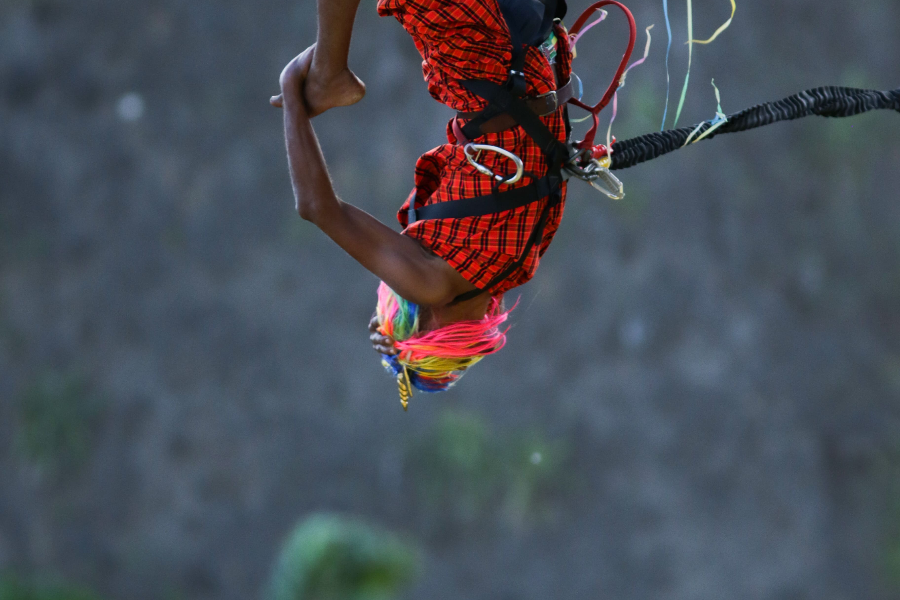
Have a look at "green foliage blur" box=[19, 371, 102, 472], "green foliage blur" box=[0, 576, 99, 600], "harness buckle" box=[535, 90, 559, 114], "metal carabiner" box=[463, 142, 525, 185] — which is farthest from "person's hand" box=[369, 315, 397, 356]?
"green foliage blur" box=[0, 576, 99, 600]

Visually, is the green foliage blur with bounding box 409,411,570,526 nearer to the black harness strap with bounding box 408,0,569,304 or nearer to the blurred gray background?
the blurred gray background

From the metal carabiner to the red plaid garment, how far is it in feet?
0.05

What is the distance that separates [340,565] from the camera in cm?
404

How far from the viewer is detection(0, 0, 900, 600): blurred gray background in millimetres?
4773

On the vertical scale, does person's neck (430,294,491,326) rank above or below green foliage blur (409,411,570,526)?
below

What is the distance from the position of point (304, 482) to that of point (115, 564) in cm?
109

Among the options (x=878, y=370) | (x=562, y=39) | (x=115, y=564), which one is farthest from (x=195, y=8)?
(x=878, y=370)

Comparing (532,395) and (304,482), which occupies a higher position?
(304,482)

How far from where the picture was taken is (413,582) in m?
Result: 4.66

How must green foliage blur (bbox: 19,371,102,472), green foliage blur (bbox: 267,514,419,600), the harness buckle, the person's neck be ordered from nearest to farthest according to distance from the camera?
the harness buckle, the person's neck, green foliage blur (bbox: 267,514,419,600), green foliage blur (bbox: 19,371,102,472)

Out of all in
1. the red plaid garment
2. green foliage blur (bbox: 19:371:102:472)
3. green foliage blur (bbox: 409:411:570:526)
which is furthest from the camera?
green foliage blur (bbox: 19:371:102:472)

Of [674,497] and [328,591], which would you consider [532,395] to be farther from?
[328,591]

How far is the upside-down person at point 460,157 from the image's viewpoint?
1303 mm

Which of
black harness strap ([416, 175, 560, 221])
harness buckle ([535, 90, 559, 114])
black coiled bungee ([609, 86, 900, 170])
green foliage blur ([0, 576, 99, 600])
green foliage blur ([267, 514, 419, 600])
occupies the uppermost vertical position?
green foliage blur ([0, 576, 99, 600])
